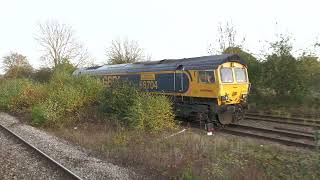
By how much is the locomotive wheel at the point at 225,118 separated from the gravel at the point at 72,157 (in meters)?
6.55

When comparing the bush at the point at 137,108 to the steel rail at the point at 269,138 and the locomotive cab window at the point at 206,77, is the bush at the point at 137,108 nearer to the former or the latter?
the locomotive cab window at the point at 206,77

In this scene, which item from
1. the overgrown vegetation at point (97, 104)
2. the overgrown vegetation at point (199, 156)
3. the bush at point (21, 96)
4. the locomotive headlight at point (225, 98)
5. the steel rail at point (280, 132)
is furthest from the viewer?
the bush at point (21, 96)

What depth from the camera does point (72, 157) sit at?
30.8ft

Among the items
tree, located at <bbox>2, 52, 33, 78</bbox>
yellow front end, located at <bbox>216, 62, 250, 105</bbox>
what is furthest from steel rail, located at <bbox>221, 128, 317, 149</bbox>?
tree, located at <bbox>2, 52, 33, 78</bbox>

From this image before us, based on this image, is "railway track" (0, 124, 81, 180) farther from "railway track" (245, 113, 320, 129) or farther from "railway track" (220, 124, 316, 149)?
"railway track" (245, 113, 320, 129)

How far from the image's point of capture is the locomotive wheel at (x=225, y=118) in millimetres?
14406

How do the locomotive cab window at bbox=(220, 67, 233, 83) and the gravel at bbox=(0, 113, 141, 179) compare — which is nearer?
the gravel at bbox=(0, 113, 141, 179)

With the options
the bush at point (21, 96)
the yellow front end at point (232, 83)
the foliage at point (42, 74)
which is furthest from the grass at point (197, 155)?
the foliage at point (42, 74)

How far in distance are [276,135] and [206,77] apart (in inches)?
151

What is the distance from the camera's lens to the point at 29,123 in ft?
53.0

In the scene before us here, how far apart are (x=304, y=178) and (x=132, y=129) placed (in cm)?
715

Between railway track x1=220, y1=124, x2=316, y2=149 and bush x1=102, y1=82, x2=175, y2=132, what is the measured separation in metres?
2.81

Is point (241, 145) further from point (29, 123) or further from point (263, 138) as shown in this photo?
point (29, 123)

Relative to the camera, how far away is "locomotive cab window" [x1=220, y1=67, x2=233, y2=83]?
1415 cm
